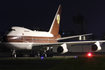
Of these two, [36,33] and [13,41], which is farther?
[36,33]

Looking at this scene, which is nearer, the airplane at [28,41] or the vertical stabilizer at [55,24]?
the airplane at [28,41]

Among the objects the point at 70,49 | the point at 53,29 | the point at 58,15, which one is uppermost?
the point at 58,15

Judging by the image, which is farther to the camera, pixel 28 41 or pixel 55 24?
pixel 55 24

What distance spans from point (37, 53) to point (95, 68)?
89.8 feet

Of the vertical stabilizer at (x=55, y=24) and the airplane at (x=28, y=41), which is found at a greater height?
the vertical stabilizer at (x=55, y=24)

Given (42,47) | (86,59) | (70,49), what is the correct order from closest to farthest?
(86,59) < (42,47) < (70,49)

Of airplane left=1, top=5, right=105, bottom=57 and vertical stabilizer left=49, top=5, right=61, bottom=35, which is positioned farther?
vertical stabilizer left=49, top=5, right=61, bottom=35

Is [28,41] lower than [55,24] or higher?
lower

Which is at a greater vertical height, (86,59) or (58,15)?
(58,15)

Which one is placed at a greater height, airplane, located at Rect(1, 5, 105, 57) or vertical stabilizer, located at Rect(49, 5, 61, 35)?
vertical stabilizer, located at Rect(49, 5, 61, 35)

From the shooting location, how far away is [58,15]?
156 feet

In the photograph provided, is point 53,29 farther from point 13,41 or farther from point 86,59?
point 86,59

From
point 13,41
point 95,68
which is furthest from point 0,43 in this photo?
point 95,68

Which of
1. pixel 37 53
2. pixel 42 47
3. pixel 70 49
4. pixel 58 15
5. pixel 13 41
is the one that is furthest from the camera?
pixel 70 49
